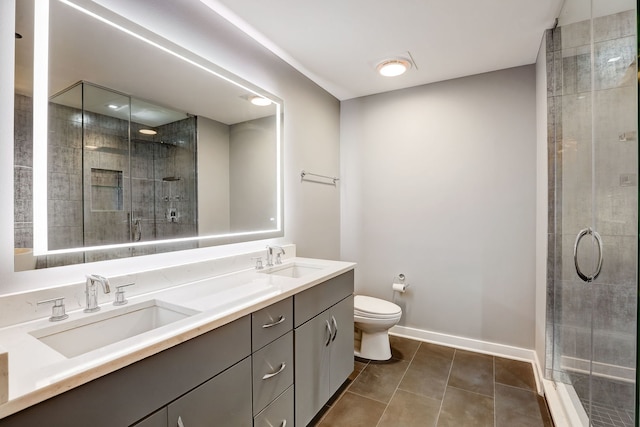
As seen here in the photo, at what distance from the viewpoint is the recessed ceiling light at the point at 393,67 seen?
7.69 feet

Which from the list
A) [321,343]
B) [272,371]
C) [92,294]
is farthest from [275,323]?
[92,294]

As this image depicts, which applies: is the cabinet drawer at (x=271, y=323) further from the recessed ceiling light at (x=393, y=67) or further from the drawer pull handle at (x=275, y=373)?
the recessed ceiling light at (x=393, y=67)

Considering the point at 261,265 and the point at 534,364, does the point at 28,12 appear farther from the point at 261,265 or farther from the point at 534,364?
the point at 534,364

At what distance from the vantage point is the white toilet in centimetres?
233

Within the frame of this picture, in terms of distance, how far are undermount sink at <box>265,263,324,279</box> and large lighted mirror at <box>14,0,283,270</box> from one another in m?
0.37

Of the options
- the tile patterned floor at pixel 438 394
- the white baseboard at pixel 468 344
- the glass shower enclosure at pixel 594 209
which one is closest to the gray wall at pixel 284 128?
the white baseboard at pixel 468 344

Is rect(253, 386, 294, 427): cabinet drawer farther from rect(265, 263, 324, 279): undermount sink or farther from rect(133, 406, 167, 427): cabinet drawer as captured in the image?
rect(265, 263, 324, 279): undermount sink

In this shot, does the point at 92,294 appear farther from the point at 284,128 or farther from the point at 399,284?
the point at 399,284

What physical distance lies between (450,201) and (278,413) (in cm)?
214

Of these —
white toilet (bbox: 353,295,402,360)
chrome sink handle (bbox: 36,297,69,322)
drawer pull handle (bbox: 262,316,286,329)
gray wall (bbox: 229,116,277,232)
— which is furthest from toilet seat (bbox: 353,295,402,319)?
chrome sink handle (bbox: 36,297,69,322)

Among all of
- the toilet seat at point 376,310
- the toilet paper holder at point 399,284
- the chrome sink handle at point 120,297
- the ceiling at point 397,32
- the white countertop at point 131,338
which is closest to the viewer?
the white countertop at point 131,338

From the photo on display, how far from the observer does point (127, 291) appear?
Answer: 1.31 meters

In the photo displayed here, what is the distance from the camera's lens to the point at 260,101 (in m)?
2.13

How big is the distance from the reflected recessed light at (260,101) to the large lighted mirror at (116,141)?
0.24 feet
